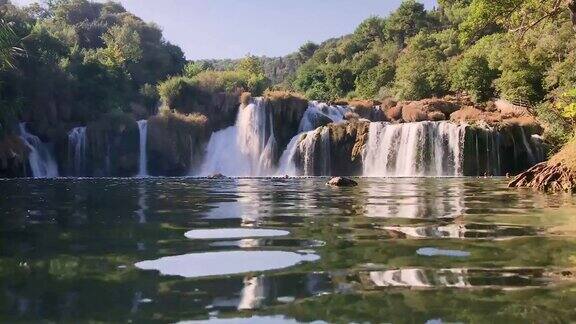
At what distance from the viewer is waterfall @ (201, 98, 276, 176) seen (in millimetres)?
38125

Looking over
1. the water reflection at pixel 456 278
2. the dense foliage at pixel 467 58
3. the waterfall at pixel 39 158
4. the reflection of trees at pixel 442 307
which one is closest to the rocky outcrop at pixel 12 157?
the waterfall at pixel 39 158

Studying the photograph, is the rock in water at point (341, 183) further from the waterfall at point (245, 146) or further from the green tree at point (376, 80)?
the green tree at point (376, 80)

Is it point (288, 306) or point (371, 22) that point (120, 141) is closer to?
point (288, 306)

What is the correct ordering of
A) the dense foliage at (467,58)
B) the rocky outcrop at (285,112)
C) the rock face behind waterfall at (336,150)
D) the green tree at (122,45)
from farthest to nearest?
1. the green tree at (122,45)
2. the rocky outcrop at (285,112)
3. the rock face behind waterfall at (336,150)
4. the dense foliage at (467,58)

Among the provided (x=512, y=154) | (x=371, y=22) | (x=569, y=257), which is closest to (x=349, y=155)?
(x=512, y=154)

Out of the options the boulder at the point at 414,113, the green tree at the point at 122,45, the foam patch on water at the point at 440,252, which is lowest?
the foam patch on water at the point at 440,252

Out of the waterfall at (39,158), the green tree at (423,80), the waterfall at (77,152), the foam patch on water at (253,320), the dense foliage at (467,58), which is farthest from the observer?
the green tree at (423,80)

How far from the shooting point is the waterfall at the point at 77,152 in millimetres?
36562

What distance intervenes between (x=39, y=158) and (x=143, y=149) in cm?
606

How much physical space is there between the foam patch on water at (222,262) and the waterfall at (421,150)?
91.2 ft

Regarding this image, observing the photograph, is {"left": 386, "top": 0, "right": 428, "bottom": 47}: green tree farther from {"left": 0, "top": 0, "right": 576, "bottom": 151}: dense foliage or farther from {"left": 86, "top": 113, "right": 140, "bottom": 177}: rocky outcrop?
{"left": 86, "top": 113, "right": 140, "bottom": 177}: rocky outcrop

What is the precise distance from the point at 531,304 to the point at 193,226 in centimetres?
508

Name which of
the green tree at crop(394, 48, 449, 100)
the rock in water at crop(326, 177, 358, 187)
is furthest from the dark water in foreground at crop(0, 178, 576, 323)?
the green tree at crop(394, 48, 449, 100)

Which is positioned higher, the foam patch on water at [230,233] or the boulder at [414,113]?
the boulder at [414,113]
